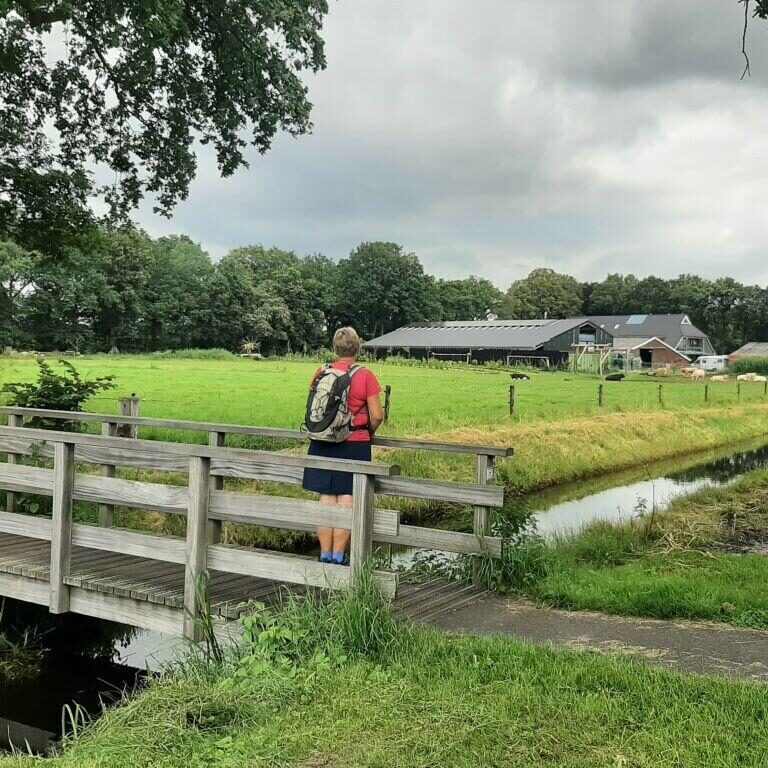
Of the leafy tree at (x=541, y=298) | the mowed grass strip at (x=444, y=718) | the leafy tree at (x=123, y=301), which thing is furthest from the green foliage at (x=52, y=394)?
the leafy tree at (x=541, y=298)

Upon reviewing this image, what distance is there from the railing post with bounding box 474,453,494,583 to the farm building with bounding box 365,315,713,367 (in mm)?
63407

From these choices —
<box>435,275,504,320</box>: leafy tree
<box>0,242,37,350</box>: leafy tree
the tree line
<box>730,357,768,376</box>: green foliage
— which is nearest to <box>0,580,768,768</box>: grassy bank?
the tree line

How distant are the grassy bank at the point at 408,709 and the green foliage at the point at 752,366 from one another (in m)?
79.9

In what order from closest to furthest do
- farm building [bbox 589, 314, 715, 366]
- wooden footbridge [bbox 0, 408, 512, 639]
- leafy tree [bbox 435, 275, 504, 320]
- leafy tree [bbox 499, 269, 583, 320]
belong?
wooden footbridge [bbox 0, 408, 512, 639] → farm building [bbox 589, 314, 715, 366] → leafy tree [bbox 435, 275, 504, 320] → leafy tree [bbox 499, 269, 583, 320]

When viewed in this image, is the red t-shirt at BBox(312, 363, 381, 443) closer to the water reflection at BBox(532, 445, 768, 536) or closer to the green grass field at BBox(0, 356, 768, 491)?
the water reflection at BBox(532, 445, 768, 536)

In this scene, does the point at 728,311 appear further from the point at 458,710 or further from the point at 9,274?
Result: the point at 458,710

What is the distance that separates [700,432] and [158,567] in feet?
79.2

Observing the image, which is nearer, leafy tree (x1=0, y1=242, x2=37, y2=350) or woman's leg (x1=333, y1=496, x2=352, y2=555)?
woman's leg (x1=333, y1=496, x2=352, y2=555)

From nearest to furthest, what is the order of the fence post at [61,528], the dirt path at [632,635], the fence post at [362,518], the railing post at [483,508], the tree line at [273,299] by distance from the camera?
the dirt path at [632,635] < the fence post at [362,518] < the fence post at [61,528] < the railing post at [483,508] < the tree line at [273,299]

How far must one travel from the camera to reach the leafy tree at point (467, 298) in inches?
4414

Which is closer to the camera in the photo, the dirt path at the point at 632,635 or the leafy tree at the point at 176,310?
the dirt path at the point at 632,635

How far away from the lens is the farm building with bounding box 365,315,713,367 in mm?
70500

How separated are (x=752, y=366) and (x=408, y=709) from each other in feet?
270

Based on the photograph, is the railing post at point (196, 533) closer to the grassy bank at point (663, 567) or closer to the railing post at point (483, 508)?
the railing post at point (483, 508)
